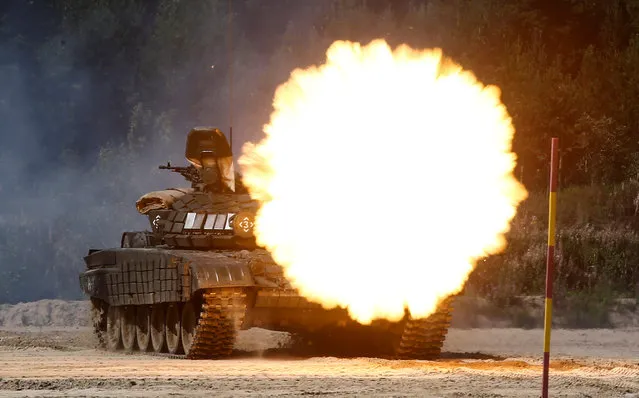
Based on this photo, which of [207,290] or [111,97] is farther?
[111,97]

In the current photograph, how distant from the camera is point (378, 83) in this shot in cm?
2095

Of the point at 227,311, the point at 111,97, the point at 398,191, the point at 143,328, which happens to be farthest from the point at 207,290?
the point at 111,97

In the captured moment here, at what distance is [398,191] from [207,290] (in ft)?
9.51

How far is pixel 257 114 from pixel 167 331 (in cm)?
2313

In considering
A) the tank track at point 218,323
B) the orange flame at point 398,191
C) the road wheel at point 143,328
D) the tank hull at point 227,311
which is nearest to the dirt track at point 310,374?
the tank track at point 218,323

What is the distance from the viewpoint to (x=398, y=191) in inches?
806

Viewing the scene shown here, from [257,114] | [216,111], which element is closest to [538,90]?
[257,114]

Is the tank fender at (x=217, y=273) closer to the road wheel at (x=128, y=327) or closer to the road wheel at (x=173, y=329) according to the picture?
the road wheel at (x=173, y=329)

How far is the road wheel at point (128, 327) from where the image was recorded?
24.2m

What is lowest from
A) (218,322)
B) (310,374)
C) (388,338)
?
(310,374)

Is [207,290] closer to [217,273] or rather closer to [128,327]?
[217,273]

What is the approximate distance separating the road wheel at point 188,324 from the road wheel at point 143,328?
1802 mm

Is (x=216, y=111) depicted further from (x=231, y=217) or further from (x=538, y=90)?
(x=231, y=217)

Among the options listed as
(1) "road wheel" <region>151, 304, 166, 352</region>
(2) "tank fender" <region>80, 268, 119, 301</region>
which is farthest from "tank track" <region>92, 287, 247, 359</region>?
(2) "tank fender" <region>80, 268, 119, 301</region>
